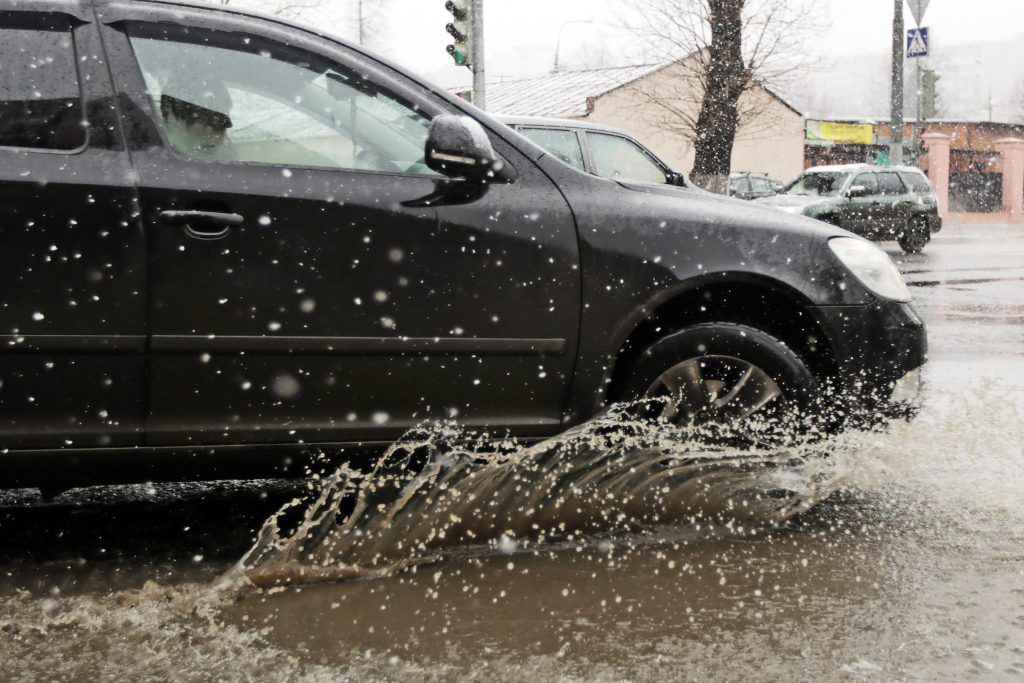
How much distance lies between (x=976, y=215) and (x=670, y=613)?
1529 inches

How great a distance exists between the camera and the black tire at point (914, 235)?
20875 mm

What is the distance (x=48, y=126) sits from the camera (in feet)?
10.1

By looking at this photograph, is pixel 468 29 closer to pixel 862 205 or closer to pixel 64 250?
pixel 64 250

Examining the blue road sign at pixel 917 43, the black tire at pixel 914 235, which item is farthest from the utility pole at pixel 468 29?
the blue road sign at pixel 917 43

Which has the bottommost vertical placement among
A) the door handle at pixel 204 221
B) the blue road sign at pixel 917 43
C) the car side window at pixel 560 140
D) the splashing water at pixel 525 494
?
the splashing water at pixel 525 494

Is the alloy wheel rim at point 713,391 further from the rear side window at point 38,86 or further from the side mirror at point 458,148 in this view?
the rear side window at point 38,86

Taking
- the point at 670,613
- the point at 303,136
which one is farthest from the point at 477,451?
the point at 303,136

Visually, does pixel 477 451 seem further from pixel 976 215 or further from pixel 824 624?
pixel 976 215

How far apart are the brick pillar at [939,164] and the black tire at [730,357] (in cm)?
3621

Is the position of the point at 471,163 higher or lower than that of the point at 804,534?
higher

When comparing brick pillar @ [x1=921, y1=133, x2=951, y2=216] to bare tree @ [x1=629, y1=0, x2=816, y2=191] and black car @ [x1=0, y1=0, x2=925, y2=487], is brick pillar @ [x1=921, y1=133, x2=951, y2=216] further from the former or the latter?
black car @ [x1=0, y1=0, x2=925, y2=487]

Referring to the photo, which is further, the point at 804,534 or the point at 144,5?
the point at 804,534

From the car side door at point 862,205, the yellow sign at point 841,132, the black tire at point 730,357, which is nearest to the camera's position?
the black tire at point 730,357

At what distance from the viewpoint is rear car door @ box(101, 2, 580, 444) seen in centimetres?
312
